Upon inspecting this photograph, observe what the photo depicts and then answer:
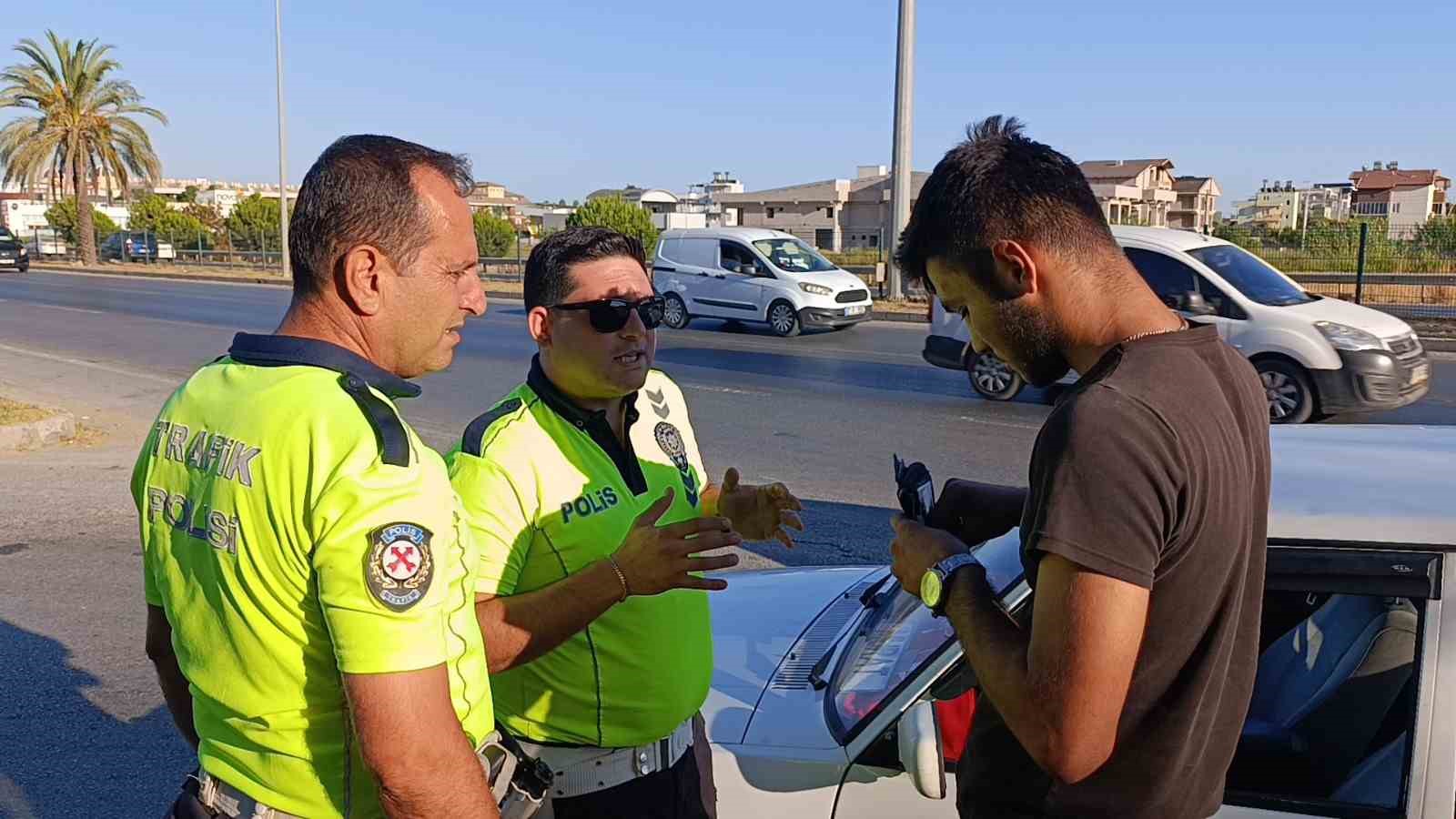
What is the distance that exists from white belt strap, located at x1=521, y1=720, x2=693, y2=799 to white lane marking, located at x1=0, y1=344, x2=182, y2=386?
37.4 feet

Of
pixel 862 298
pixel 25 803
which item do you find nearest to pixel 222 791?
pixel 25 803

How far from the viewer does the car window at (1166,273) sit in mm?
10414

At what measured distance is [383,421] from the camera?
1.53 m

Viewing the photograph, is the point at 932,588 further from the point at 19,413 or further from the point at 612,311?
the point at 19,413

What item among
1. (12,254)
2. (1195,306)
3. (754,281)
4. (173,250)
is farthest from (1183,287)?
(173,250)

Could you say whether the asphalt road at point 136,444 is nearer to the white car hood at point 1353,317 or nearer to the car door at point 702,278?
the car door at point 702,278

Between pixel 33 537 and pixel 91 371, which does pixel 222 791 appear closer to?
pixel 33 537

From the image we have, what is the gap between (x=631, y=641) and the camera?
7.24ft

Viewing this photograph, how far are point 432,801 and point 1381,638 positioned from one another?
5.90ft

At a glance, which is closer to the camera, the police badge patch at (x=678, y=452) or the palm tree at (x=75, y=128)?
the police badge patch at (x=678, y=452)

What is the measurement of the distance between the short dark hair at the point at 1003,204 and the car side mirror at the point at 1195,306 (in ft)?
30.1

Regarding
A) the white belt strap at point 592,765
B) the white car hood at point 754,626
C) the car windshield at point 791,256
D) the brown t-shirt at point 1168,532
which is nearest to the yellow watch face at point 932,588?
the brown t-shirt at point 1168,532

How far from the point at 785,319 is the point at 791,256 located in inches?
59.1

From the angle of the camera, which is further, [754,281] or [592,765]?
[754,281]
